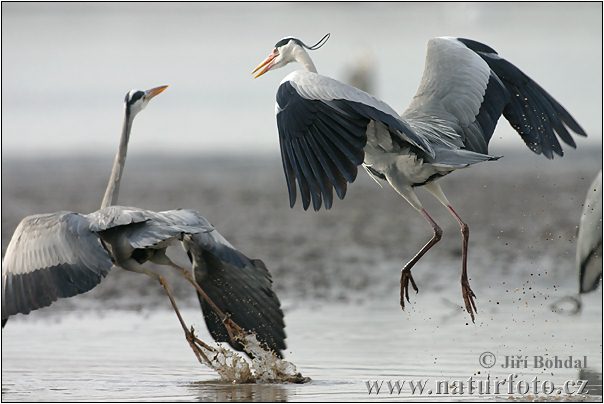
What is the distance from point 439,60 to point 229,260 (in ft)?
5.83

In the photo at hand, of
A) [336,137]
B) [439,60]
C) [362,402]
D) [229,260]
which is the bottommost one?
[362,402]

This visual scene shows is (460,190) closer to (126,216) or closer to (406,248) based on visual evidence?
(406,248)

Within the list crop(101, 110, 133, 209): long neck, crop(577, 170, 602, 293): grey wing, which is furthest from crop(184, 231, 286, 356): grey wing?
crop(577, 170, 602, 293): grey wing

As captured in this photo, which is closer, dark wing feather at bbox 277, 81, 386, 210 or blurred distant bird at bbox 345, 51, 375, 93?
dark wing feather at bbox 277, 81, 386, 210

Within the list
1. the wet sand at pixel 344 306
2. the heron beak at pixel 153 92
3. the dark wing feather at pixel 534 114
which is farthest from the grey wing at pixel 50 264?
the dark wing feather at pixel 534 114

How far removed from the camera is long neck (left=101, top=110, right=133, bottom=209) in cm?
734

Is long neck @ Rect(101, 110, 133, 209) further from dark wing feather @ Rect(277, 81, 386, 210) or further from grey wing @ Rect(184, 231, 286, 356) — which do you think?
dark wing feather @ Rect(277, 81, 386, 210)

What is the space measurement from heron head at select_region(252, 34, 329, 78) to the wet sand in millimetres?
1675

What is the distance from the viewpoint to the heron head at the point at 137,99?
7848mm

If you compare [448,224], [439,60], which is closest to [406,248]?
[448,224]

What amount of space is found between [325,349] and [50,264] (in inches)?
73.8

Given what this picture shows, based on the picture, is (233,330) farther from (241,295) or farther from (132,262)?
(132,262)

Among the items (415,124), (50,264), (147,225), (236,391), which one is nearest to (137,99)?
(147,225)

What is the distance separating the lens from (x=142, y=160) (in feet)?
84.3
